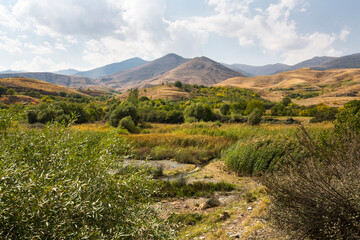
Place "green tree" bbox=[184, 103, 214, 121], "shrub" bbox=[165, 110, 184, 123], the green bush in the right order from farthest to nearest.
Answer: "shrub" bbox=[165, 110, 184, 123]
"green tree" bbox=[184, 103, 214, 121]
the green bush

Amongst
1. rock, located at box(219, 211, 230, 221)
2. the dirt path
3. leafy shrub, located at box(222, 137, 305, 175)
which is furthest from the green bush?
leafy shrub, located at box(222, 137, 305, 175)

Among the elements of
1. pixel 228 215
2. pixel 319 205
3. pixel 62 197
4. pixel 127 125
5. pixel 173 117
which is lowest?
pixel 173 117

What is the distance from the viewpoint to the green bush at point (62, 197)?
1.54 metres

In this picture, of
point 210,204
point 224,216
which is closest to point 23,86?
point 210,204

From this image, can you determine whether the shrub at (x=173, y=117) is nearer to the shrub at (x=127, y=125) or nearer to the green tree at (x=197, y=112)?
the green tree at (x=197, y=112)

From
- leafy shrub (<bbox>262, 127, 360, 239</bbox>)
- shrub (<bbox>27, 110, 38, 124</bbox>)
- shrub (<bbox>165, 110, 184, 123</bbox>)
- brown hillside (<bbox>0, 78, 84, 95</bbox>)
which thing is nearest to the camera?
leafy shrub (<bbox>262, 127, 360, 239</bbox>)

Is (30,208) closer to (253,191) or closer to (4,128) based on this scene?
(4,128)

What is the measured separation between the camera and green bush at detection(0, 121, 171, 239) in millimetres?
1535

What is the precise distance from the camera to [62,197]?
1643 mm

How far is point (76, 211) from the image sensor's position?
66.0 inches

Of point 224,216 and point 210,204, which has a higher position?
point 224,216

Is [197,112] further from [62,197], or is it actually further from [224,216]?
[62,197]

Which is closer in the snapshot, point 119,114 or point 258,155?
point 258,155

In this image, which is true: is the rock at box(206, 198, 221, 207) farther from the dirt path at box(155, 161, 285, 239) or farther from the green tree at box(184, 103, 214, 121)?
the green tree at box(184, 103, 214, 121)
